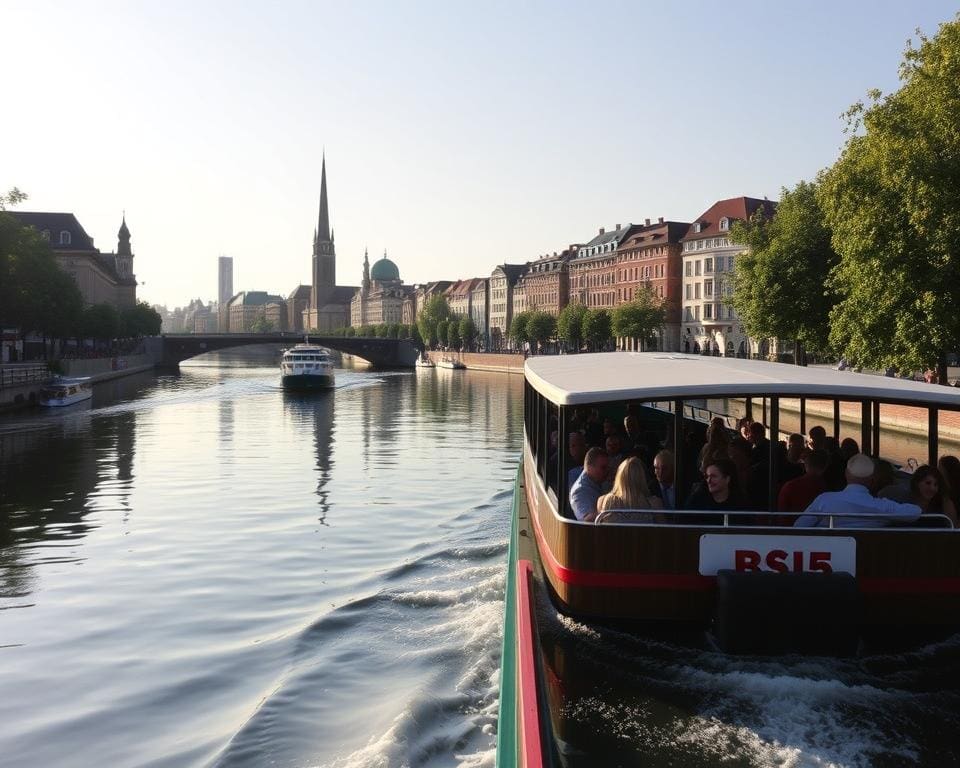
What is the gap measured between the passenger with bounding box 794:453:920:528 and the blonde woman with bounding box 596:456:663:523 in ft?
3.96

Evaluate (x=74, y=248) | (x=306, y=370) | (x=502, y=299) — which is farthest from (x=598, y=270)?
(x=306, y=370)

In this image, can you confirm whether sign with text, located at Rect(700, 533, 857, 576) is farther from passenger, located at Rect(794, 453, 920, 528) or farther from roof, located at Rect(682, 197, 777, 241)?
roof, located at Rect(682, 197, 777, 241)

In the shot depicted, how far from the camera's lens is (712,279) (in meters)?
103

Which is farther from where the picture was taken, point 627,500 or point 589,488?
point 589,488

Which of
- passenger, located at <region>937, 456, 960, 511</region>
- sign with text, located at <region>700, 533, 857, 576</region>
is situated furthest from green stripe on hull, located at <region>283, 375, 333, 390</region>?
sign with text, located at <region>700, 533, 857, 576</region>

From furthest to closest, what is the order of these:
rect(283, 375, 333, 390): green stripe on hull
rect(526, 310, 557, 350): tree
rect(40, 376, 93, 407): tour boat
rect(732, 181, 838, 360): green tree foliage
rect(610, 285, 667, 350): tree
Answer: rect(526, 310, 557, 350): tree → rect(610, 285, 667, 350): tree → rect(283, 375, 333, 390): green stripe on hull → rect(40, 376, 93, 407): tour boat → rect(732, 181, 838, 360): green tree foliage

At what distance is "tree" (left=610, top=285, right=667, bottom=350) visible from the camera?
9522 cm

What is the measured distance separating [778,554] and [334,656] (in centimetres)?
562

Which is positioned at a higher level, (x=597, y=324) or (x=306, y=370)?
(x=597, y=324)

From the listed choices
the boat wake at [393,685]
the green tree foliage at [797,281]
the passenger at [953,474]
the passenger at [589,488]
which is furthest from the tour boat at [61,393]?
the passenger at [953,474]

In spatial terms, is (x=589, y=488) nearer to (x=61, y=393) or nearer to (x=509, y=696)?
(x=509, y=696)

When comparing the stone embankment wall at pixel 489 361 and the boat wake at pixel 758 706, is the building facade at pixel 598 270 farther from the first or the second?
the boat wake at pixel 758 706

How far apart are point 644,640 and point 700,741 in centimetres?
147

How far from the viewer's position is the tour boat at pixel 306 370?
70.8m
